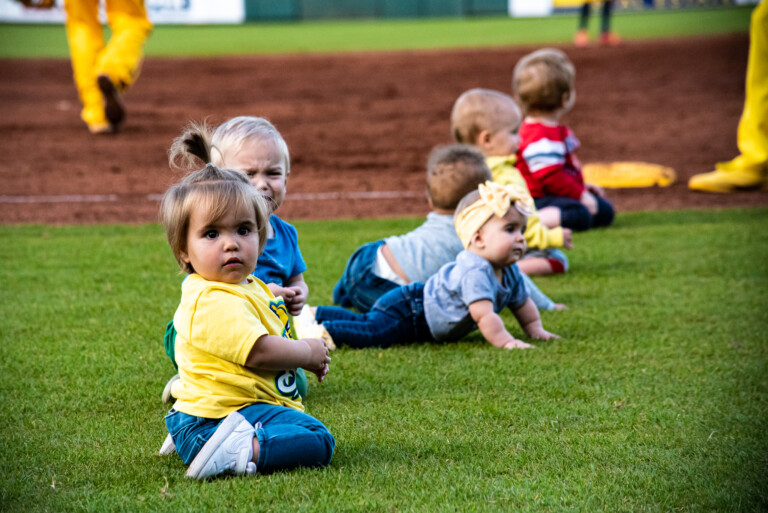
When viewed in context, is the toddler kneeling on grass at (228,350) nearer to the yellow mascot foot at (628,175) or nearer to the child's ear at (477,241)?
the child's ear at (477,241)

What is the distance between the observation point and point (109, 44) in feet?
32.3

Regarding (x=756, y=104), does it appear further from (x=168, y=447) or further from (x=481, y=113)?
(x=168, y=447)

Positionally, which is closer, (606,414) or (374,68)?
(606,414)

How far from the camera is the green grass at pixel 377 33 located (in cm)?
2325

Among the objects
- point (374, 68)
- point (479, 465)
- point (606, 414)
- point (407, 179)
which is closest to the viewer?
point (479, 465)

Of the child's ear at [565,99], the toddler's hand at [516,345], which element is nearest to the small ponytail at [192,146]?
the toddler's hand at [516,345]

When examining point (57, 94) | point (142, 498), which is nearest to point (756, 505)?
point (142, 498)

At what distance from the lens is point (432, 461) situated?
8.26 feet

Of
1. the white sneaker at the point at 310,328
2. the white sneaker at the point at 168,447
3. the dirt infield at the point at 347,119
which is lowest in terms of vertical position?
the dirt infield at the point at 347,119

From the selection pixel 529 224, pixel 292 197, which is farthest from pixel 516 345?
pixel 292 197

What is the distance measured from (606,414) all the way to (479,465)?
607 mm

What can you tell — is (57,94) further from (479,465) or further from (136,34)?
(479,465)

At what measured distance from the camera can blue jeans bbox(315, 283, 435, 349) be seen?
3.81 meters

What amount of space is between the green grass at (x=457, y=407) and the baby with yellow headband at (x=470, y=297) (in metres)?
0.09
